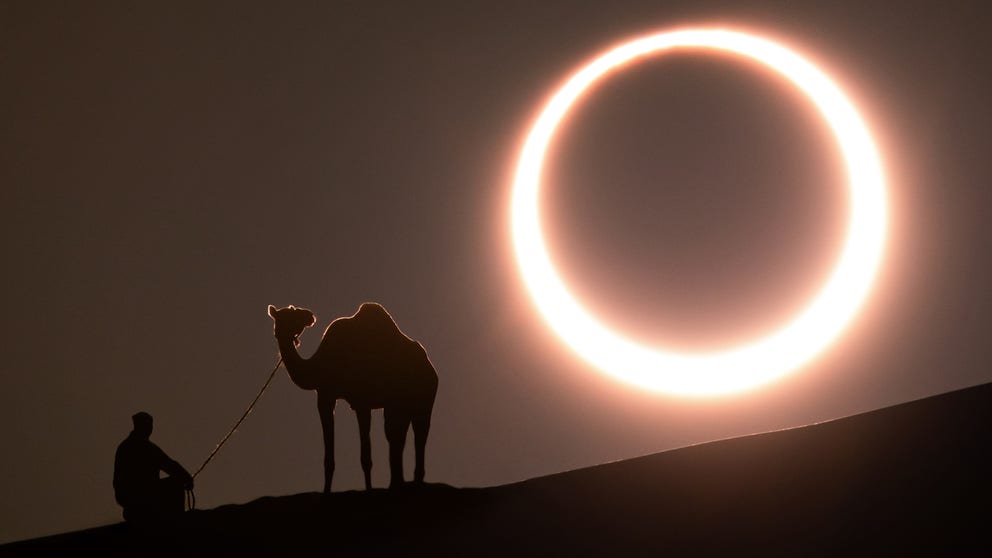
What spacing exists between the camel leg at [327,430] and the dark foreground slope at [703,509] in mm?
316

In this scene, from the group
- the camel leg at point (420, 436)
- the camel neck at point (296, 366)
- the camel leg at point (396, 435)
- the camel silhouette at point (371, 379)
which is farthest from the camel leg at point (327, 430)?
the camel leg at point (420, 436)

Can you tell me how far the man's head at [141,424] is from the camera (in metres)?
14.5

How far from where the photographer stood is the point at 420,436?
1401 centimetres

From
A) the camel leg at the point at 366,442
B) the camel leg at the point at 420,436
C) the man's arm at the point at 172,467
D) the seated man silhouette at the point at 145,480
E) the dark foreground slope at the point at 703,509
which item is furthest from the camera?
the man's arm at the point at 172,467

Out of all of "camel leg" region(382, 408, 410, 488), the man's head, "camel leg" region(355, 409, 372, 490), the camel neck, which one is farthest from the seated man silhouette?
"camel leg" region(382, 408, 410, 488)

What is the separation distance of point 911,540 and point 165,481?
380 inches

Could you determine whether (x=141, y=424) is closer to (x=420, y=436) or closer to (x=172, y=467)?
(x=172, y=467)

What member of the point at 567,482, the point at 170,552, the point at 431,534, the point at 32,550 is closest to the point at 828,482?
the point at 567,482

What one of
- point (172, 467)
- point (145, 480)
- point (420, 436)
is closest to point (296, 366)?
point (420, 436)

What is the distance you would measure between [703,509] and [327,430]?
5.02 m

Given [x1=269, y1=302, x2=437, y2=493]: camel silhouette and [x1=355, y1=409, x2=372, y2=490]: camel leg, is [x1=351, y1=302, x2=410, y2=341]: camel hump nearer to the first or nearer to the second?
[x1=269, y1=302, x2=437, y2=493]: camel silhouette

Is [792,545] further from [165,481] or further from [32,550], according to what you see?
[32,550]

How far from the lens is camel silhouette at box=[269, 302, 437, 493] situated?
45.2 feet

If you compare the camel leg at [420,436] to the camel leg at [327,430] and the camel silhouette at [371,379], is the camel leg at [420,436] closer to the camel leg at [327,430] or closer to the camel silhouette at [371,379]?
the camel silhouette at [371,379]
